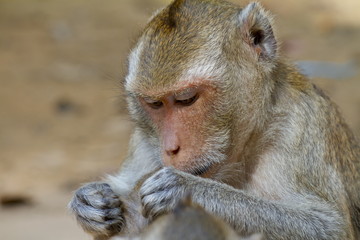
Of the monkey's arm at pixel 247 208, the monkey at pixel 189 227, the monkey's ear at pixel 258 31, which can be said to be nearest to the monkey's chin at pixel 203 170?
the monkey's arm at pixel 247 208

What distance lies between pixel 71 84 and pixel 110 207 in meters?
10.8

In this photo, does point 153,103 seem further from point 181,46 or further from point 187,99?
point 181,46

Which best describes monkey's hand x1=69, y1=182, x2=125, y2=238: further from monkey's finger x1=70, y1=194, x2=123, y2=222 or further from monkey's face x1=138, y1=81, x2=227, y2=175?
monkey's face x1=138, y1=81, x2=227, y2=175

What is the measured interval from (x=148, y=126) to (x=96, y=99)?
31.3ft

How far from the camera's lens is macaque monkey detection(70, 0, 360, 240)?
296 inches

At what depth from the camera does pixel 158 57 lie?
7.73 m

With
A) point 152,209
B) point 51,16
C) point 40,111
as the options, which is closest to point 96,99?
point 40,111

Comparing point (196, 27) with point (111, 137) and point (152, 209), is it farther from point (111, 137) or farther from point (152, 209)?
point (111, 137)

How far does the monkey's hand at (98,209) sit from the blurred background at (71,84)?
3.75 meters

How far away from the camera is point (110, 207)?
24.9 ft

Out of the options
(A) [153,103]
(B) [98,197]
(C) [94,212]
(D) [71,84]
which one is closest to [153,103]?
(A) [153,103]

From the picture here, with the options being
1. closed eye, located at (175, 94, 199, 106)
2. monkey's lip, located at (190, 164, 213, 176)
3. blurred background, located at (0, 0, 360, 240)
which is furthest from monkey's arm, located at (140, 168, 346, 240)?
blurred background, located at (0, 0, 360, 240)

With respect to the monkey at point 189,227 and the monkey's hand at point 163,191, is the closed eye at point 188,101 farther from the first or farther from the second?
the monkey at point 189,227

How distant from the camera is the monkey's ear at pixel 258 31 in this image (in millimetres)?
8016
